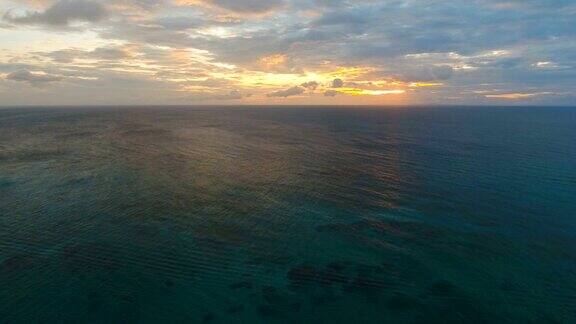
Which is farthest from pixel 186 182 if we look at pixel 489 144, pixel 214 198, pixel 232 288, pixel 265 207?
pixel 489 144

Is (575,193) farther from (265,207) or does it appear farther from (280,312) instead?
(280,312)

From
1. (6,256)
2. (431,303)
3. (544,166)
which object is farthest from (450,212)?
(6,256)

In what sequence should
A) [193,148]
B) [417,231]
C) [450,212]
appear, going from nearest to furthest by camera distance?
[417,231], [450,212], [193,148]

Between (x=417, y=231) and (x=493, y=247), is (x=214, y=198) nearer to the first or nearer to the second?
(x=417, y=231)

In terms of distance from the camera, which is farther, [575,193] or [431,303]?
[575,193]

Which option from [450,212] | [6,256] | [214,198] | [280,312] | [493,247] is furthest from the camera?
[214,198]

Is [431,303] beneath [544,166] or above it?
beneath
